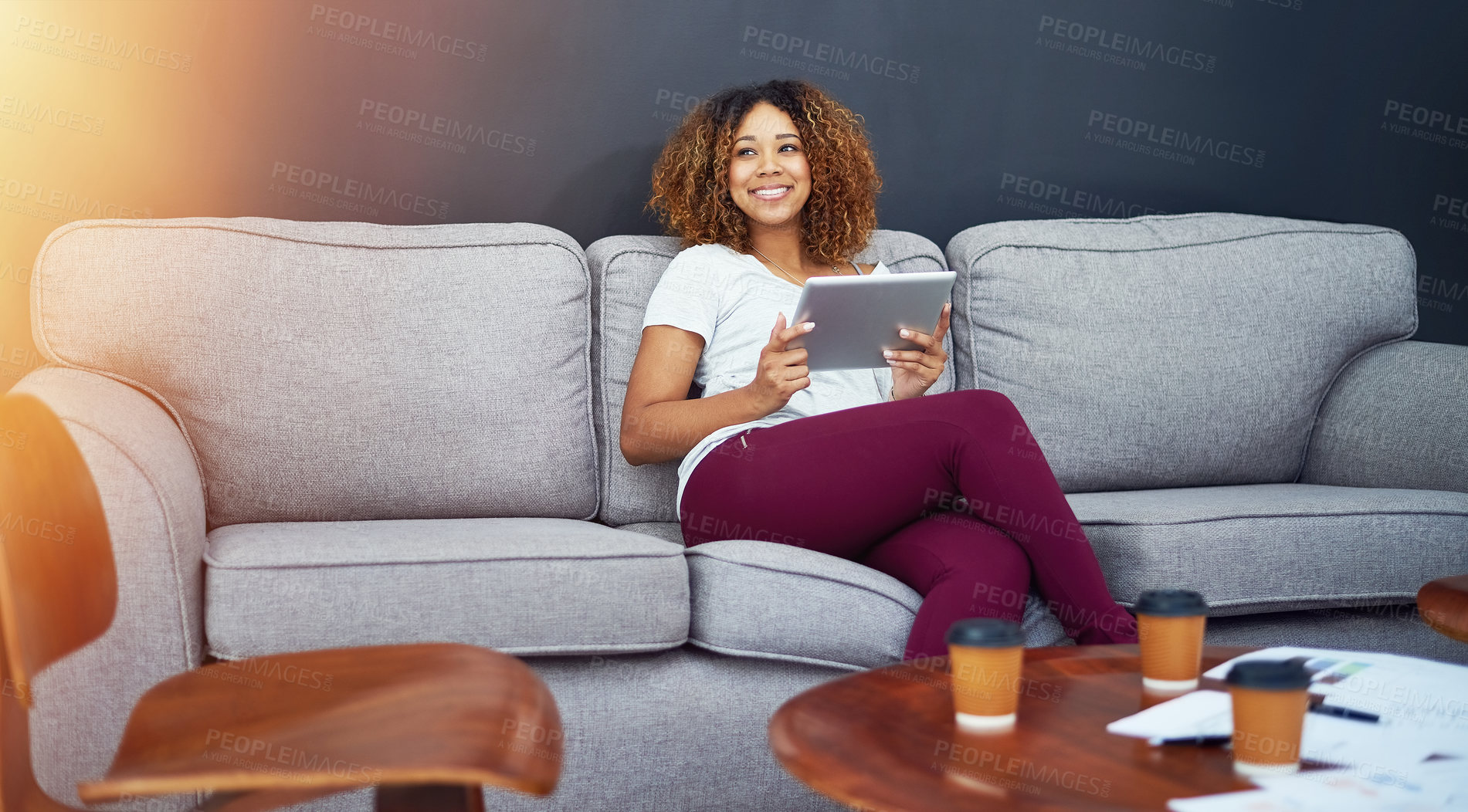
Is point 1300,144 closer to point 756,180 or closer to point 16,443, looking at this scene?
point 756,180

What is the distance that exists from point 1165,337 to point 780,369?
1.03 m

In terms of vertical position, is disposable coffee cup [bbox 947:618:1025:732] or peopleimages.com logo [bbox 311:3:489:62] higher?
peopleimages.com logo [bbox 311:3:489:62]

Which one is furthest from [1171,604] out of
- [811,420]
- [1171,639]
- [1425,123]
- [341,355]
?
[1425,123]

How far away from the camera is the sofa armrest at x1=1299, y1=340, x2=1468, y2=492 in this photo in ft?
7.04

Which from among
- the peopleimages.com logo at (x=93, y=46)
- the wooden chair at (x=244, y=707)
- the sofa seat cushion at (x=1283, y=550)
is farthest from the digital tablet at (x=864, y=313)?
the peopleimages.com logo at (x=93, y=46)

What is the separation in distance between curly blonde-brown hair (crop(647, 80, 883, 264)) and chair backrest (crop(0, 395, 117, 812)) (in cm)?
139

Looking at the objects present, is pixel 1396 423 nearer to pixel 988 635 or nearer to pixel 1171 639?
pixel 1171 639

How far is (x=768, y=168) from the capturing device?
219cm

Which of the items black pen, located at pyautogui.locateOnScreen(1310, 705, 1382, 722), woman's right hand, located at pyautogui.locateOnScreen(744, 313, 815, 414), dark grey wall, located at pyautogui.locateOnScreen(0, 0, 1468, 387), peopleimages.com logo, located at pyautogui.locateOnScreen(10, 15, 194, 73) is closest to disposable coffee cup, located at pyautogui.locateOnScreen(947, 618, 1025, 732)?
black pen, located at pyautogui.locateOnScreen(1310, 705, 1382, 722)

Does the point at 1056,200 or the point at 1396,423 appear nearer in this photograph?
the point at 1396,423

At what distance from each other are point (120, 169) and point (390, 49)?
1.92 ft

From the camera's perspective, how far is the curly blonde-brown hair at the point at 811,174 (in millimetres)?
2223

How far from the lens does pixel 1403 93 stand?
3.03 metres

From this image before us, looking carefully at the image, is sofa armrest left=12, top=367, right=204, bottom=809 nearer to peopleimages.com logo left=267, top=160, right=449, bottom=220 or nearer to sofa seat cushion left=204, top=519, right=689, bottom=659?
sofa seat cushion left=204, top=519, right=689, bottom=659
